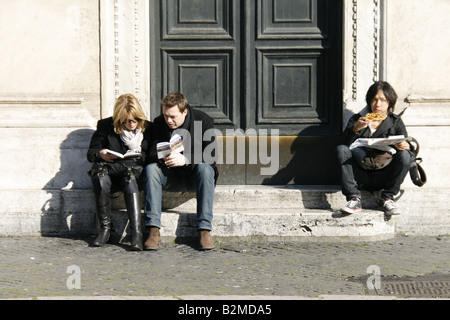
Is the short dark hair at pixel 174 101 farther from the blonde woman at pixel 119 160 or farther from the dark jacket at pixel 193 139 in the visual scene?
the blonde woman at pixel 119 160

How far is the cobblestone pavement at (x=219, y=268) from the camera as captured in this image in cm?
572

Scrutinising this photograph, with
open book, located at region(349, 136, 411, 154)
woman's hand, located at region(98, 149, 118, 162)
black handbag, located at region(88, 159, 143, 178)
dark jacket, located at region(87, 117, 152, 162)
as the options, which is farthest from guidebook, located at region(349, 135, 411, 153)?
woman's hand, located at region(98, 149, 118, 162)

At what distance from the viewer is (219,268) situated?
6.54 metres

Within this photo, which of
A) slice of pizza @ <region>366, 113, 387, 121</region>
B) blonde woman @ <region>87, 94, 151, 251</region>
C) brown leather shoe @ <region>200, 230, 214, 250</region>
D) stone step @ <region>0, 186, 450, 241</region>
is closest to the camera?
brown leather shoe @ <region>200, 230, 214, 250</region>

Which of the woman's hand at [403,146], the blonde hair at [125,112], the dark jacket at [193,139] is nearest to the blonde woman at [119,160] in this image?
the blonde hair at [125,112]

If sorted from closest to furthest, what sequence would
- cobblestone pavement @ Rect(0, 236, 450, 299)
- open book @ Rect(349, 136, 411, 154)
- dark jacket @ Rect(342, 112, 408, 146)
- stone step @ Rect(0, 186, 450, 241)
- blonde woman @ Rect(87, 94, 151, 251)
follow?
cobblestone pavement @ Rect(0, 236, 450, 299) → blonde woman @ Rect(87, 94, 151, 251) → open book @ Rect(349, 136, 411, 154) → dark jacket @ Rect(342, 112, 408, 146) → stone step @ Rect(0, 186, 450, 241)

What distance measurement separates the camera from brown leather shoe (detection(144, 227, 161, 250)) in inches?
289

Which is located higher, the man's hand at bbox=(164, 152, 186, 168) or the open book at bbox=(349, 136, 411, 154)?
the open book at bbox=(349, 136, 411, 154)

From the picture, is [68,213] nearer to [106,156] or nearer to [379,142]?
[106,156]

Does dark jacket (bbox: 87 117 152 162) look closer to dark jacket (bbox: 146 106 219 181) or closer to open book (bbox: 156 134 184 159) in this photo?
dark jacket (bbox: 146 106 219 181)

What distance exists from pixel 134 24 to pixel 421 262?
3.97 m

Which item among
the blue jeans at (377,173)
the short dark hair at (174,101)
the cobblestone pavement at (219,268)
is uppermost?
the short dark hair at (174,101)

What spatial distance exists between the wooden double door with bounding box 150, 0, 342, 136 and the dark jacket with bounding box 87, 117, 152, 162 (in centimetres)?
110

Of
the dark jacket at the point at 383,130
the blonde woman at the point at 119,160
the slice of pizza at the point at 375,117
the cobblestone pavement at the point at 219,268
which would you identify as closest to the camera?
the cobblestone pavement at the point at 219,268
